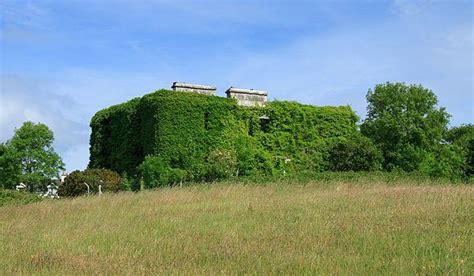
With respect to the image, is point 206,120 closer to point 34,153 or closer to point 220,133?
point 220,133

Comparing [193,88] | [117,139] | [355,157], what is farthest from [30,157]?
[355,157]

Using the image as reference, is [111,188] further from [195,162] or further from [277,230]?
[277,230]

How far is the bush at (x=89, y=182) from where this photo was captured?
28.8 m

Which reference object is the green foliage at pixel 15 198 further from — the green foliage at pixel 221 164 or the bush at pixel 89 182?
the green foliage at pixel 221 164

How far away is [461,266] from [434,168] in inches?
1100

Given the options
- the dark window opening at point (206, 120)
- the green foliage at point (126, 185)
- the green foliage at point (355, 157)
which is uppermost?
the dark window opening at point (206, 120)

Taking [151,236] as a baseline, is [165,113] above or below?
above

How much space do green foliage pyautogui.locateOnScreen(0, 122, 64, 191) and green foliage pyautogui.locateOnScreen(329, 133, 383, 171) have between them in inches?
1109

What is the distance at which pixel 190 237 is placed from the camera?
31.4 feet

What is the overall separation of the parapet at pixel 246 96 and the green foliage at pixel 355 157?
538 centimetres

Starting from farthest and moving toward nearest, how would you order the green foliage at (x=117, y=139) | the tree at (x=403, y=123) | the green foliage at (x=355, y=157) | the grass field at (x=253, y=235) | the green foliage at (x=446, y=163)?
the tree at (x=403, y=123), the green foliage at (x=117, y=139), the green foliage at (x=355, y=157), the green foliage at (x=446, y=163), the grass field at (x=253, y=235)

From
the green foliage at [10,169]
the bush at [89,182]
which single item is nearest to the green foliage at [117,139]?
the bush at [89,182]

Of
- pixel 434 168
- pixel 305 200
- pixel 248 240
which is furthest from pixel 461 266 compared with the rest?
pixel 434 168

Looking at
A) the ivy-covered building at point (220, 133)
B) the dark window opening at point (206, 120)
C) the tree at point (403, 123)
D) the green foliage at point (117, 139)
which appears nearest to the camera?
the ivy-covered building at point (220, 133)
